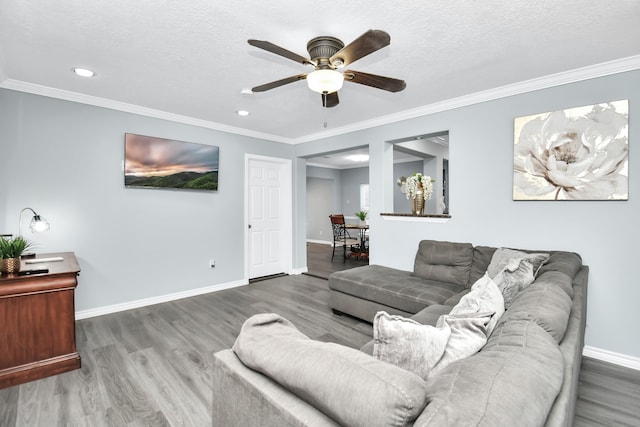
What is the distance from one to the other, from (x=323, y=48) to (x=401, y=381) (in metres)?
2.13

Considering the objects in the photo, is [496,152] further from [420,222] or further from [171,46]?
[171,46]

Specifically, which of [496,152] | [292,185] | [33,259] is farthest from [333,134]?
[33,259]

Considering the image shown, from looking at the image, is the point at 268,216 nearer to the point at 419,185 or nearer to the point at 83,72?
the point at 419,185

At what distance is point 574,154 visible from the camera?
277 cm

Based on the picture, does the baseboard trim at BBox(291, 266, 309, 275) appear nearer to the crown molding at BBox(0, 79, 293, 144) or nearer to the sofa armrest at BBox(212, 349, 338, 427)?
the crown molding at BBox(0, 79, 293, 144)

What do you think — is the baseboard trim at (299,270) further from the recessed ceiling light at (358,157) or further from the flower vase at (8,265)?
the flower vase at (8,265)

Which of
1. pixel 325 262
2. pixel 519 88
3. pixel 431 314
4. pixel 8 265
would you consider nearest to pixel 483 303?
pixel 431 314

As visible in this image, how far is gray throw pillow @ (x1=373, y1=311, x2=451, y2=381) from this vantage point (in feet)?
3.44

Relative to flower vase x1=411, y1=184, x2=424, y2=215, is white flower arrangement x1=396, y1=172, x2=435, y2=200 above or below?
above

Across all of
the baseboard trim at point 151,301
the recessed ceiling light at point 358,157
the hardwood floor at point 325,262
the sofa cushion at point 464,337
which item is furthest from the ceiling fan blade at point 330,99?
the recessed ceiling light at point 358,157

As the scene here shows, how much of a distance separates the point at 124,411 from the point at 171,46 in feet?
8.42

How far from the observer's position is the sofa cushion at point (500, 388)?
2.12 feet

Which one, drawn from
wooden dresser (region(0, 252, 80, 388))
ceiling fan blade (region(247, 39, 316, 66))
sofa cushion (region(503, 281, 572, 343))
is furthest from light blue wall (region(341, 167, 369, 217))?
sofa cushion (region(503, 281, 572, 343))

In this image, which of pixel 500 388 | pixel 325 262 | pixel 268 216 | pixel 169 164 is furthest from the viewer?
pixel 325 262
